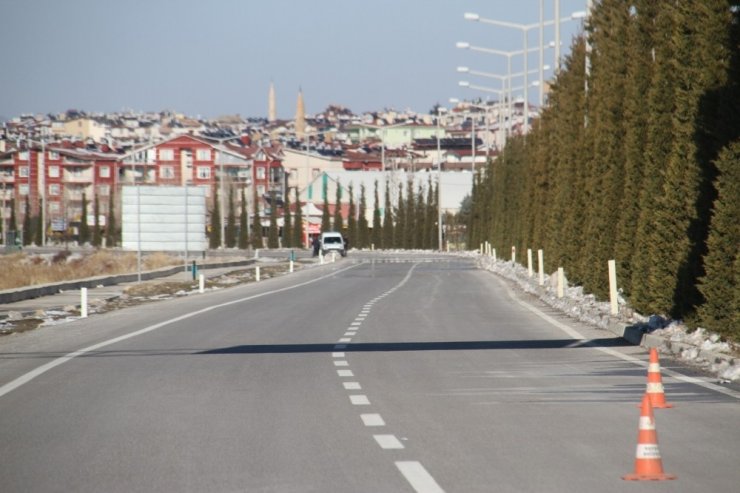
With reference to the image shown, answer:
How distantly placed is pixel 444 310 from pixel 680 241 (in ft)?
35.2

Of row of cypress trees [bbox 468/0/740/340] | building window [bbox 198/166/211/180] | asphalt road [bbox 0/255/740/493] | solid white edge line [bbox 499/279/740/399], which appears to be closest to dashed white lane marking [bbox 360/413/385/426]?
asphalt road [bbox 0/255/740/493]

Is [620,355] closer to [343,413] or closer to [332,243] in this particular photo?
[343,413]

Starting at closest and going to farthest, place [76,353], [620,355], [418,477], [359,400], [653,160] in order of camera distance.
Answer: [418,477] → [359,400] → [620,355] → [76,353] → [653,160]

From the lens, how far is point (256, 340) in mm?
24984

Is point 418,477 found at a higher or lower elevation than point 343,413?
higher

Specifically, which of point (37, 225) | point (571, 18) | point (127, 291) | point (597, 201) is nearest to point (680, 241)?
point (597, 201)

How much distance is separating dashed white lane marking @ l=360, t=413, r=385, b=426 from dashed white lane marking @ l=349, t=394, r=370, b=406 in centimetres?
102

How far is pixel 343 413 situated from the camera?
45.8ft

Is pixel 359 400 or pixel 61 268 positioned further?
pixel 61 268

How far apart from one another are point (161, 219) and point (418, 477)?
52.0m

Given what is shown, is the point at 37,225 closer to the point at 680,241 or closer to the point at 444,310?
the point at 444,310

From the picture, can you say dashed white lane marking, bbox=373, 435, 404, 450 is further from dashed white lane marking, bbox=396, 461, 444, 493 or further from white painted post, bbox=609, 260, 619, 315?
white painted post, bbox=609, 260, 619, 315

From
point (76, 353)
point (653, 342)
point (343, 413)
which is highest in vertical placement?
point (343, 413)

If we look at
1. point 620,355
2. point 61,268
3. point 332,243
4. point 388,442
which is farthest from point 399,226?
point 388,442
